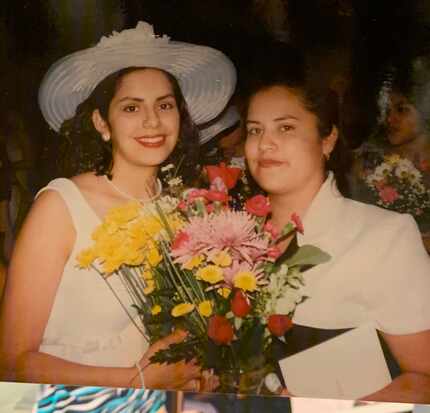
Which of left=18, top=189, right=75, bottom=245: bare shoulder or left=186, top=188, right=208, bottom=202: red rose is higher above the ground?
left=186, top=188, right=208, bottom=202: red rose

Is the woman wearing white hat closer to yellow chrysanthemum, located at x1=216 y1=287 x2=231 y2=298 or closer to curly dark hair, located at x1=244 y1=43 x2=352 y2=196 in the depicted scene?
curly dark hair, located at x1=244 y1=43 x2=352 y2=196

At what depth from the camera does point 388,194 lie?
6.01ft

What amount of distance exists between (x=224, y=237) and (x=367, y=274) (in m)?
0.43

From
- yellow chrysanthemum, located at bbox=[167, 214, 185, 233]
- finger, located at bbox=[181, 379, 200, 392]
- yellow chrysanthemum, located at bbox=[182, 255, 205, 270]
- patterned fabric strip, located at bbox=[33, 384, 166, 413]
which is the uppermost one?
yellow chrysanthemum, located at bbox=[167, 214, 185, 233]

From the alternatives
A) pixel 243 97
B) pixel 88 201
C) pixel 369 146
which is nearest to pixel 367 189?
pixel 369 146

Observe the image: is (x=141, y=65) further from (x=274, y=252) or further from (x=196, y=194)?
(x=274, y=252)

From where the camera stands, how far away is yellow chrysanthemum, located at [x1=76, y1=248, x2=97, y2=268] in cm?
188

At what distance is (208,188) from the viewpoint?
6.16 feet

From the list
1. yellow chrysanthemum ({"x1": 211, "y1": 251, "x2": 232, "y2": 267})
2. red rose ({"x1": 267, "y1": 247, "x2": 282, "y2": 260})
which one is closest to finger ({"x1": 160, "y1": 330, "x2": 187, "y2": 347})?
yellow chrysanthemum ({"x1": 211, "y1": 251, "x2": 232, "y2": 267})

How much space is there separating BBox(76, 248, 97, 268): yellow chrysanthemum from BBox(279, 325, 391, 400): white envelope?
0.64 meters

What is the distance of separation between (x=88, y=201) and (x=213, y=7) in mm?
696

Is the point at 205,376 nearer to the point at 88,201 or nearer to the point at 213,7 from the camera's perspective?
the point at 88,201

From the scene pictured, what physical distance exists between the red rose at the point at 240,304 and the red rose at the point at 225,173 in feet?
1.06

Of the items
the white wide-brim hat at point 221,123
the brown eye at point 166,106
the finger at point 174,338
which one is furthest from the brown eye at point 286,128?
the finger at point 174,338
